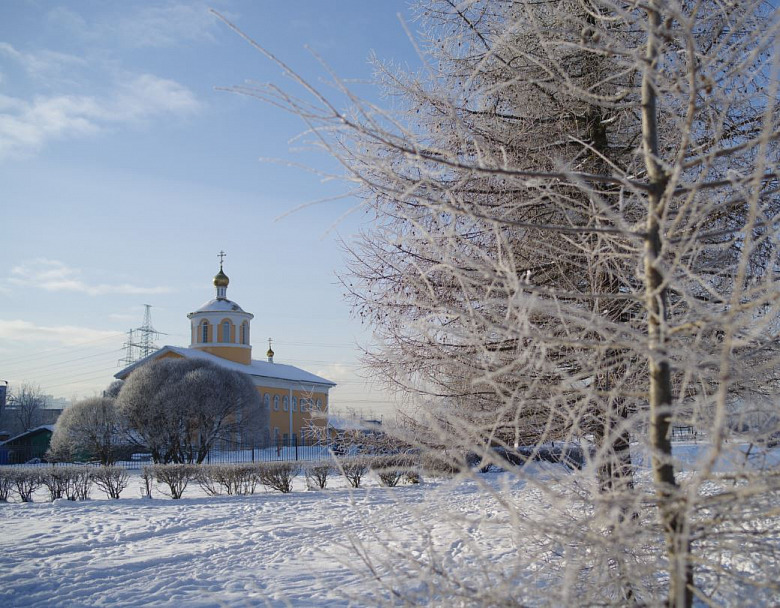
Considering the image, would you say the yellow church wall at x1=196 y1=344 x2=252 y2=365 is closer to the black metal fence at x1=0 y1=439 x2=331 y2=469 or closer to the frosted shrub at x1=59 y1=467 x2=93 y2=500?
the black metal fence at x1=0 y1=439 x2=331 y2=469

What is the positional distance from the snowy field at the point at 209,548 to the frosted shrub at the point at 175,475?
193 cm

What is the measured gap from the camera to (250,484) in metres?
16.2

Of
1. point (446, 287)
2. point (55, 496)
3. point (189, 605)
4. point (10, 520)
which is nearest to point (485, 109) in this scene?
point (446, 287)

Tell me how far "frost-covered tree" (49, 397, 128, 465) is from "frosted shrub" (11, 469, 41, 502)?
10.1 meters

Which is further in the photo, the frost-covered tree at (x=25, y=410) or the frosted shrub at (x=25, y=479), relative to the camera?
the frost-covered tree at (x=25, y=410)

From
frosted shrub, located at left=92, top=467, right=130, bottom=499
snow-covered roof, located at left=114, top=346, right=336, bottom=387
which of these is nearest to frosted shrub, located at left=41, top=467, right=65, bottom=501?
frosted shrub, located at left=92, top=467, right=130, bottom=499

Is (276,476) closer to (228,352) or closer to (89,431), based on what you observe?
(89,431)

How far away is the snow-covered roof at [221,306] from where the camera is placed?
45125 mm

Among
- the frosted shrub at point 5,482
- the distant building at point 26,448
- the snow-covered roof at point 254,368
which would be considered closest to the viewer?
the frosted shrub at point 5,482

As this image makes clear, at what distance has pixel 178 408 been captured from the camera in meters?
25.7

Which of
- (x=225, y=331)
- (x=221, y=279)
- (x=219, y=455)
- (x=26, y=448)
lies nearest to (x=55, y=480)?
(x=219, y=455)

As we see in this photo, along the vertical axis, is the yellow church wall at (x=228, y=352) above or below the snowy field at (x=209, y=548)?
above

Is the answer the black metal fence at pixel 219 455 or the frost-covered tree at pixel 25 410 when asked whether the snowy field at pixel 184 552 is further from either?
the frost-covered tree at pixel 25 410

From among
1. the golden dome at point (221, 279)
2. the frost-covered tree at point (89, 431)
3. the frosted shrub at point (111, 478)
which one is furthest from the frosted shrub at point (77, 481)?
the golden dome at point (221, 279)
